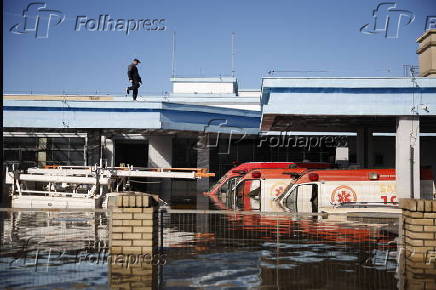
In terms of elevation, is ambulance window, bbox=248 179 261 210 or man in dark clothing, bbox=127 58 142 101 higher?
man in dark clothing, bbox=127 58 142 101

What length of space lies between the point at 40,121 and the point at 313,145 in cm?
1921

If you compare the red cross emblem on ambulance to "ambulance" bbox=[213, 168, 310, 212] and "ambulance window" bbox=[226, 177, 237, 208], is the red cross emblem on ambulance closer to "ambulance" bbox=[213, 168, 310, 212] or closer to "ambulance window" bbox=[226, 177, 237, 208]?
"ambulance" bbox=[213, 168, 310, 212]

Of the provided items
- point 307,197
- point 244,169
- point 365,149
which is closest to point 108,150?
point 244,169

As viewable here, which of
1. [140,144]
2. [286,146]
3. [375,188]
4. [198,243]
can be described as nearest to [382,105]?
[375,188]

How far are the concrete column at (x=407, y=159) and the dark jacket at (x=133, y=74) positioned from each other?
14.1 m

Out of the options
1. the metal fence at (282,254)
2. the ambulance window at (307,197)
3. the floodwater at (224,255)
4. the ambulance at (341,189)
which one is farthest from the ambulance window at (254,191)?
the floodwater at (224,255)

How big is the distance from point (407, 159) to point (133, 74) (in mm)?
15044

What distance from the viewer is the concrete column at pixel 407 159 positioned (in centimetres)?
2220

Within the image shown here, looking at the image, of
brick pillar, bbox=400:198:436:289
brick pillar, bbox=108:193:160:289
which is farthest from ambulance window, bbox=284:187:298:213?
brick pillar, bbox=108:193:160:289

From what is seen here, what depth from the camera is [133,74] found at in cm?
3050

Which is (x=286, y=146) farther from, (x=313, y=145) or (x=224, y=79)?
(x=224, y=79)

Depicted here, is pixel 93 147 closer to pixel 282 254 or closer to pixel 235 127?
pixel 235 127

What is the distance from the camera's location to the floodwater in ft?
27.3

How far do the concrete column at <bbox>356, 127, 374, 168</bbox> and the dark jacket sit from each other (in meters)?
13.0
